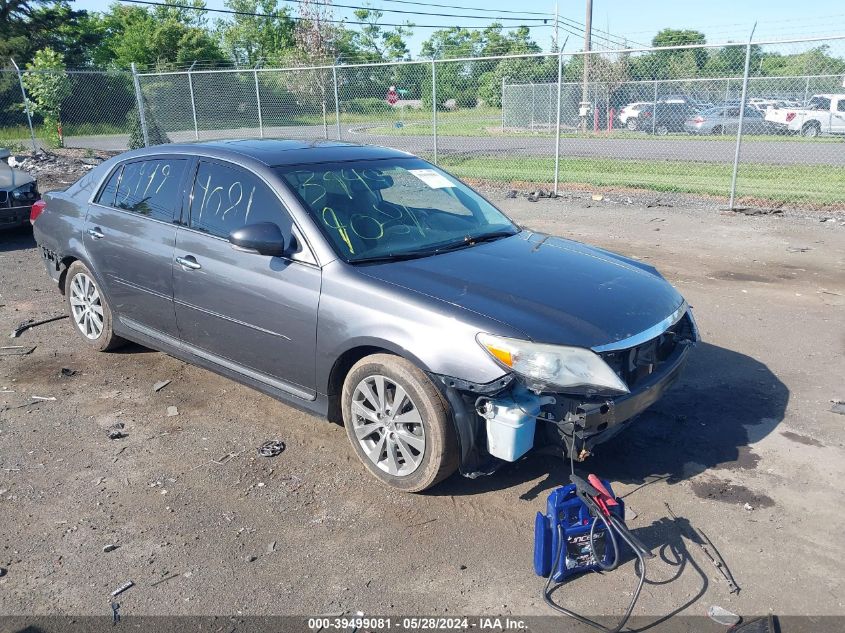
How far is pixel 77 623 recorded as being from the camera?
113 inches

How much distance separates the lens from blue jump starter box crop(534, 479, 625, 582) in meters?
3.02

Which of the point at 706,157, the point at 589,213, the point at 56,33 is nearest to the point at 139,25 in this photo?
the point at 56,33

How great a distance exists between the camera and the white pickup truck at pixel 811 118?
17.7 metres

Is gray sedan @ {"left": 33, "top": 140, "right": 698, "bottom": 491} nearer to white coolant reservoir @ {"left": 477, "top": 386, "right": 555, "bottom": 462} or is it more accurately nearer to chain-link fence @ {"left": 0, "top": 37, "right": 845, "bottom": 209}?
white coolant reservoir @ {"left": 477, "top": 386, "right": 555, "bottom": 462}

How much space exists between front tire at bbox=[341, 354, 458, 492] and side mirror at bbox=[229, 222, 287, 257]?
788mm

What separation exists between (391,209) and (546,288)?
117 cm

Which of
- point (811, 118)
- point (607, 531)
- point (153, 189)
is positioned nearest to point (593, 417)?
point (607, 531)

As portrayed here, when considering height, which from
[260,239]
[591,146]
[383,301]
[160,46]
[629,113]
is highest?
[160,46]

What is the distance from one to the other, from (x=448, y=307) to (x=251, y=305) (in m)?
1.30

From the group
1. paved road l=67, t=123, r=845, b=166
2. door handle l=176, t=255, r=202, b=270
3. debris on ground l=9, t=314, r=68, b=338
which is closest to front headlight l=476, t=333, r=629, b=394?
door handle l=176, t=255, r=202, b=270

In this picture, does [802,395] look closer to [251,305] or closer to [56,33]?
[251,305]

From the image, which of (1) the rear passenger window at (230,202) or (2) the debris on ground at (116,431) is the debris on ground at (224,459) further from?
(1) the rear passenger window at (230,202)

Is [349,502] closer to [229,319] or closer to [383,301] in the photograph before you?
[383,301]

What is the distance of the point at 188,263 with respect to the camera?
4.48 m
